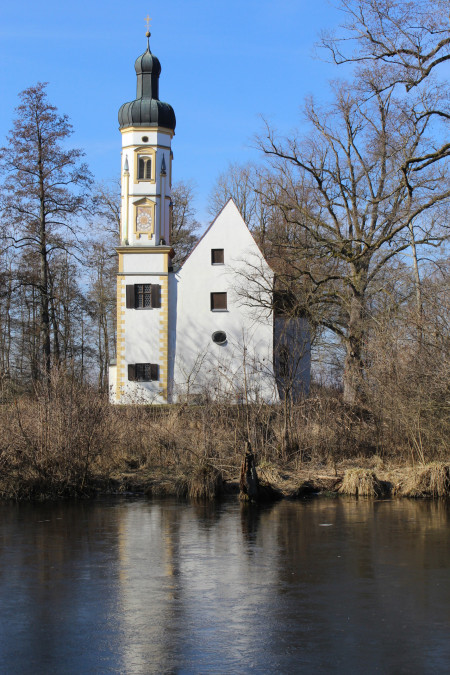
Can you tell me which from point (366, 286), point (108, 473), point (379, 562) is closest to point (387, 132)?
point (366, 286)

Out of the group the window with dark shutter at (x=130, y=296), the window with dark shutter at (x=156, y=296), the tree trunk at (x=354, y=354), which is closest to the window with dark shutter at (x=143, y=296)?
the window with dark shutter at (x=130, y=296)

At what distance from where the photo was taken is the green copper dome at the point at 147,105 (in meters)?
43.5

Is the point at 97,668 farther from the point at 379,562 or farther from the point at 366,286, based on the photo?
the point at 366,286

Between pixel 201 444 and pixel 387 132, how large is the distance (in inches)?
607

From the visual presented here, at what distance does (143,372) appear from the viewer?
4184cm

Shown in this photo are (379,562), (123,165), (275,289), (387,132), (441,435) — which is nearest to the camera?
(379,562)

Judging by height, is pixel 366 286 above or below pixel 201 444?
above

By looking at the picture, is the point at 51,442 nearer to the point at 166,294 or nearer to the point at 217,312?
the point at 217,312

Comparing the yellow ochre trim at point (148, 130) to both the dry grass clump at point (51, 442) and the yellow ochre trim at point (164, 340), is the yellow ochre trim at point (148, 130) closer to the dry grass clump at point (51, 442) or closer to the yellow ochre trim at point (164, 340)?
the yellow ochre trim at point (164, 340)

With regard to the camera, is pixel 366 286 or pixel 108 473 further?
pixel 366 286

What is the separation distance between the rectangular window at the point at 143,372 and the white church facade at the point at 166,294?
0.05 metres

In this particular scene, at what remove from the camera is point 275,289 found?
36219mm

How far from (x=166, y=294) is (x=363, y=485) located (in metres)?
23.6

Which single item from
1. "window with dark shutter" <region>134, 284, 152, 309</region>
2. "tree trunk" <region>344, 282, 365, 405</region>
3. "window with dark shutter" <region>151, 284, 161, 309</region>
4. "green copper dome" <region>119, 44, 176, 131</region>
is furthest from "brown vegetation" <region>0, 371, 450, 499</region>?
"green copper dome" <region>119, 44, 176, 131</region>
